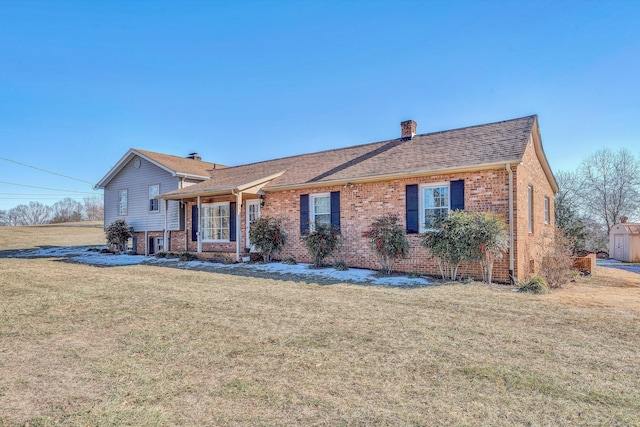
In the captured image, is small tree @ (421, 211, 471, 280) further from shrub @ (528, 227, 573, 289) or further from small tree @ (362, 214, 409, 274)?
shrub @ (528, 227, 573, 289)

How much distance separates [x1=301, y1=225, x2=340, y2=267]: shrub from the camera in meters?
11.8

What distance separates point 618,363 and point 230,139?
21117 millimetres

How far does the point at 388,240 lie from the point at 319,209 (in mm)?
3358

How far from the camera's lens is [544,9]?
10.1m

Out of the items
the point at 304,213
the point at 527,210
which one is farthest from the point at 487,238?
the point at 304,213

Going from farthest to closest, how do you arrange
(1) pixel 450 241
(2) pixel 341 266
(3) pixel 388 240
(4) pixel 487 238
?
(2) pixel 341 266 < (3) pixel 388 240 < (1) pixel 450 241 < (4) pixel 487 238

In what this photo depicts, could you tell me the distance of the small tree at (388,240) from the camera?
10414mm

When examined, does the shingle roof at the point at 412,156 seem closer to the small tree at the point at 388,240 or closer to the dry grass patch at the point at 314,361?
the small tree at the point at 388,240

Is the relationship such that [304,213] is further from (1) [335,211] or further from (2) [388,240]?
(2) [388,240]

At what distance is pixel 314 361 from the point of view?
3.79m

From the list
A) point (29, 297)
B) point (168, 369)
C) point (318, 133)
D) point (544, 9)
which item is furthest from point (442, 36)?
point (29, 297)

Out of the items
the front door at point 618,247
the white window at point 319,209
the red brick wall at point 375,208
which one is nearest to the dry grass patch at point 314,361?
the red brick wall at point 375,208

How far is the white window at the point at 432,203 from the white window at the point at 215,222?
27.6ft

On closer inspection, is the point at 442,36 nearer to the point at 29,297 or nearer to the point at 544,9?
the point at 544,9
